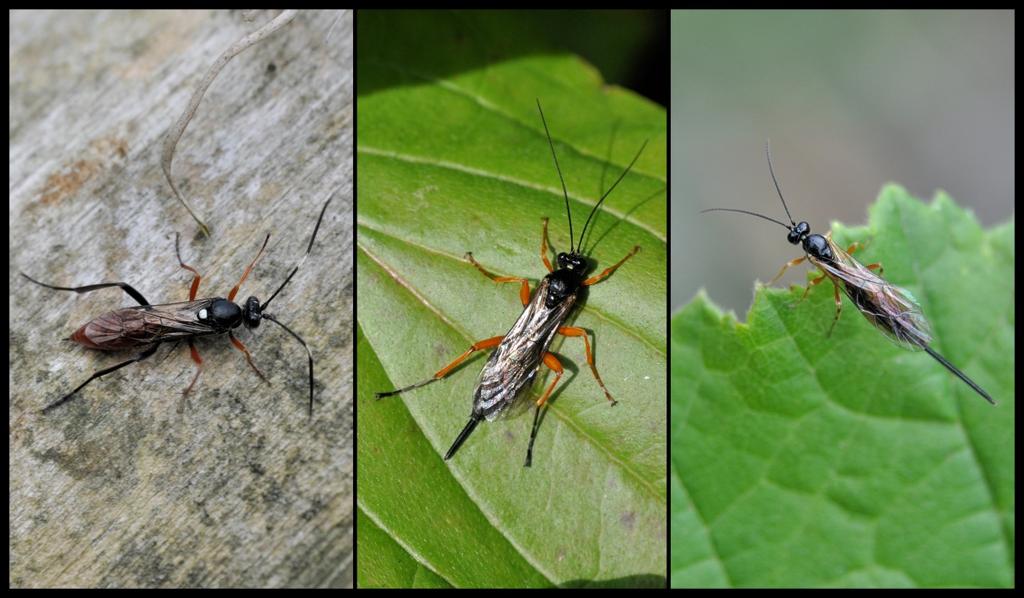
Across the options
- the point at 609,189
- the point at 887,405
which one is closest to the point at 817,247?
the point at 887,405

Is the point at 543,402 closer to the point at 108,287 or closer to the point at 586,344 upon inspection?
the point at 586,344

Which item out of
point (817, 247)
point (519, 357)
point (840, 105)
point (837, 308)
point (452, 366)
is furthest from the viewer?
point (840, 105)

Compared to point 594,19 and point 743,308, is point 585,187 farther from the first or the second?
point 594,19

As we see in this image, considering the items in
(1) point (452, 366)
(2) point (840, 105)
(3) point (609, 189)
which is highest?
(3) point (609, 189)

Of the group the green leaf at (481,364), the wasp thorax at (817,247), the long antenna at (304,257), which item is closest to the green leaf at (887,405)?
the wasp thorax at (817,247)

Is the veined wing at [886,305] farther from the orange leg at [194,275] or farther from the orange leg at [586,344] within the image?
the orange leg at [194,275]

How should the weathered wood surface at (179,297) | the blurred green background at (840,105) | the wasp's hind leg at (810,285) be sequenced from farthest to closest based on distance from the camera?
1. the blurred green background at (840,105)
2. the wasp's hind leg at (810,285)
3. the weathered wood surface at (179,297)

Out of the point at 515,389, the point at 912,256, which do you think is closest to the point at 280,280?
the point at 515,389
